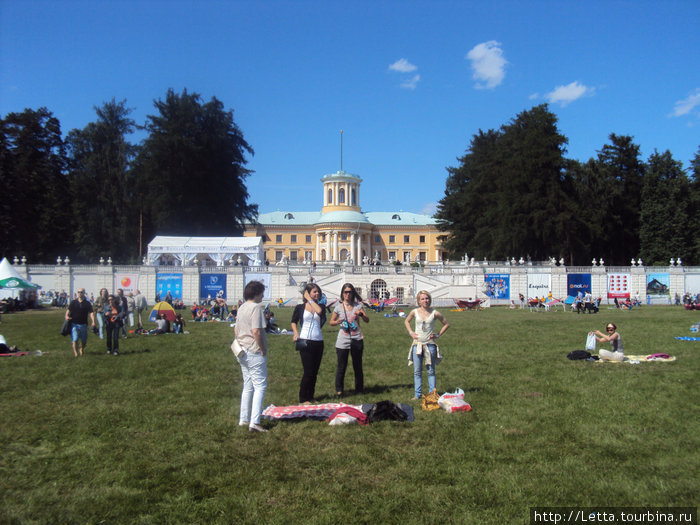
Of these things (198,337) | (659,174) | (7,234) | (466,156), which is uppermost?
(466,156)

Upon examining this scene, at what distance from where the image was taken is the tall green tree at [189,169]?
140 feet

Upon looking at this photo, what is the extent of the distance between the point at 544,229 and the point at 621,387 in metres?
36.3

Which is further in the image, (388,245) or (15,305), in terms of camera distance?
(388,245)

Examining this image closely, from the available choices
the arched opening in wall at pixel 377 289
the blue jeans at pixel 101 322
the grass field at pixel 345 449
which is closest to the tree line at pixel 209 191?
the arched opening in wall at pixel 377 289

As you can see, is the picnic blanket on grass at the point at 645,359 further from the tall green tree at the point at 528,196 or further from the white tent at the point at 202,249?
the tall green tree at the point at 528,196

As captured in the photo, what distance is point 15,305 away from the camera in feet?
97.5

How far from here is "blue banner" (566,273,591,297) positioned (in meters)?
36.1

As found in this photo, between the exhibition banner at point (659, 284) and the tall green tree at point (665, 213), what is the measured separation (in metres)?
10.6

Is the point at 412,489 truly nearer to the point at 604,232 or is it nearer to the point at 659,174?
the point at 604,232

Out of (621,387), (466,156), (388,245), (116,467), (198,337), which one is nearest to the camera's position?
(116,467)

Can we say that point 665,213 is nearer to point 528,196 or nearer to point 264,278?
point 528,196

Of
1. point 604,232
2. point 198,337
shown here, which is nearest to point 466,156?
point 604,232

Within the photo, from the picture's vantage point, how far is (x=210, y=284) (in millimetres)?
34812

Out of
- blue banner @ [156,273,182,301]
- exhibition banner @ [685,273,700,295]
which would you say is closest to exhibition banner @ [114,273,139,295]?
blue banner @ [156,273,182,301]
